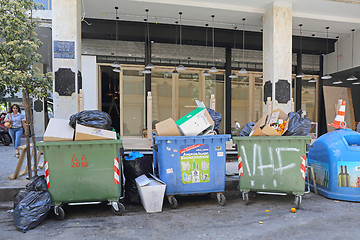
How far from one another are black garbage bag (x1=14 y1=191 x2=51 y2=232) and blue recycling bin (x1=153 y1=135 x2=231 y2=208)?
62.5 inches

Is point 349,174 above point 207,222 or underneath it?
above

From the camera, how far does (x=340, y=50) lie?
38.7ft

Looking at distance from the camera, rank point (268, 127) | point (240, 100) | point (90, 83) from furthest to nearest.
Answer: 1. point (240, 100)
2. point (90, 83)
3. point (268, 127)

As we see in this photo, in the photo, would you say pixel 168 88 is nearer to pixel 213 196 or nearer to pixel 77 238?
pixel 213 196

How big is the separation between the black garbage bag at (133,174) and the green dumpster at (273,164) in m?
1.54

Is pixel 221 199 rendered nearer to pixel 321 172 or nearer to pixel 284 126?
pixel 284 126

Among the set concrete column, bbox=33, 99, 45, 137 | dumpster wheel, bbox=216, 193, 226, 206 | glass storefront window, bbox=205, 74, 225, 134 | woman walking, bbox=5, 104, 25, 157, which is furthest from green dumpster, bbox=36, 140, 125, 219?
concrete column, bbox=33, 99, 45, 137

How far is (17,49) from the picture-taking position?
412 centimetres

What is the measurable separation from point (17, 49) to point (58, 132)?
170cm

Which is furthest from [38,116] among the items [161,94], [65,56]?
[65,56]

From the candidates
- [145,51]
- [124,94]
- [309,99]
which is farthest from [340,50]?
[124,94]

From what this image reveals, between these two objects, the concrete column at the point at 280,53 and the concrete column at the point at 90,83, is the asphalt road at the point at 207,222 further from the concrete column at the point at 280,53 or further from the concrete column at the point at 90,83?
the concrete column at the point at 90,83

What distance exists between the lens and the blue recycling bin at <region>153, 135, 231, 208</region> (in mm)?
3799

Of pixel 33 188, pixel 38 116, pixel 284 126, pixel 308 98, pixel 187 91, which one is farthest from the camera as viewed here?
pixel 38 116
